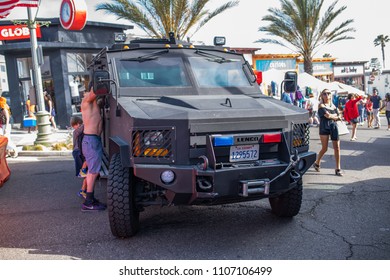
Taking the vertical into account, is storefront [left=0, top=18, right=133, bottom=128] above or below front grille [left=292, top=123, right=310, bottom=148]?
above

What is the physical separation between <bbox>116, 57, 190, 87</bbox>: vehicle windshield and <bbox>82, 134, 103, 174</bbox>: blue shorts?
96 cm

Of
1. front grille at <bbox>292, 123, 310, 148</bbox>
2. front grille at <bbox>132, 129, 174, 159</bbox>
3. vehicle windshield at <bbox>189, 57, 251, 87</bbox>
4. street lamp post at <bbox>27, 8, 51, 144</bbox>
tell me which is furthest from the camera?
street lamp post at <bbox>27, 8, 51, 144</bbox>

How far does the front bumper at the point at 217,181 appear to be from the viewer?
3.77m

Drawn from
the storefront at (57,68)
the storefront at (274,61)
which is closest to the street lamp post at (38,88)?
the storefront at (57,68)

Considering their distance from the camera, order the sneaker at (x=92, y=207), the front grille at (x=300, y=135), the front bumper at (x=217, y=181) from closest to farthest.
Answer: the front bumper at (x=217, y=181) < the front grille at (x=300, y=135) < the sneaker at (x=92, y=207)

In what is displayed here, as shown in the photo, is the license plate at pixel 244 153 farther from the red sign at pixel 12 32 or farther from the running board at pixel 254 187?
the red sign at pixel 12 32

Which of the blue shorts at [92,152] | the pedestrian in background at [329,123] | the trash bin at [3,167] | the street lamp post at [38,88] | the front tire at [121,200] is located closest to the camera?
the front tire at [121,200]

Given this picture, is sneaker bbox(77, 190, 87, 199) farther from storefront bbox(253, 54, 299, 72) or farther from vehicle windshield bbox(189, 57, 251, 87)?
storefront bbox(253, 54, 299, 72)

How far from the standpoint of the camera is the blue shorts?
5363mm

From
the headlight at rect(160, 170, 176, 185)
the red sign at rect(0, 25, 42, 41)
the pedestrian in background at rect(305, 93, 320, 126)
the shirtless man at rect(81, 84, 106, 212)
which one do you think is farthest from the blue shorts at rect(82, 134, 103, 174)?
the red sign at rect(0, 25, 42, 41)

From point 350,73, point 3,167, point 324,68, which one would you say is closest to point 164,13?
point 3,167

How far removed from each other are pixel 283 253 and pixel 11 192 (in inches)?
201

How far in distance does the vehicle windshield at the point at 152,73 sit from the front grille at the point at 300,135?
148cm

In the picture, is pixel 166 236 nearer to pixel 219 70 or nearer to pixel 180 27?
pixel 219 70
